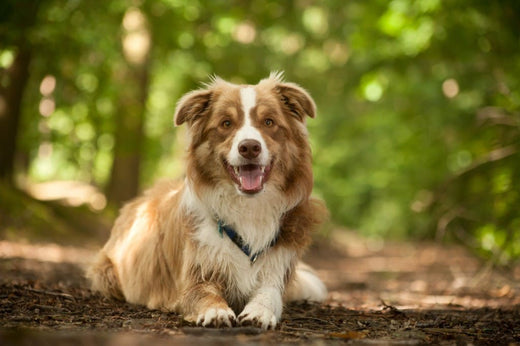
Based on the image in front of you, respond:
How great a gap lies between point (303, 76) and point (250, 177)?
12.0 m

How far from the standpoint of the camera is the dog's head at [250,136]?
5000 millimetres

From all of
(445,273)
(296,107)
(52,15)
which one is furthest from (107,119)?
(296,107)

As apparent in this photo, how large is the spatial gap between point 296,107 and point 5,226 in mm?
6764

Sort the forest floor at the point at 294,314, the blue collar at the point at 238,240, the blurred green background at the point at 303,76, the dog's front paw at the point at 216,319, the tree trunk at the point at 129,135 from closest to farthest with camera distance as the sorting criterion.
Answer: the forest floor at the point at 294,314, the dog's front paw at the point at 216,319, the blue collar at the point at 238,240, the blurred green background at the point at 303,76, the tree trunk at the point at 129,135

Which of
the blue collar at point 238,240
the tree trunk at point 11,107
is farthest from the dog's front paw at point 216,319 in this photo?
the tree trunk at point 11,107

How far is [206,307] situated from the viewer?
459 cm

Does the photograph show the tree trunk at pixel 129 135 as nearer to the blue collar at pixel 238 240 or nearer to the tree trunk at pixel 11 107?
the tree trunk at pixel 11 107

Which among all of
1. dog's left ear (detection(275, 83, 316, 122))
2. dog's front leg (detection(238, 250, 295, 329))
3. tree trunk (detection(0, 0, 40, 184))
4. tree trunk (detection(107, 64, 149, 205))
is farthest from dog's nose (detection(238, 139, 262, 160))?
tree trunk (detection(107, 64, 149, 205))

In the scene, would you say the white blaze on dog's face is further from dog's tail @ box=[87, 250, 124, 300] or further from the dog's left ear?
dog's tail @ box=[87, 250, 124, 300]

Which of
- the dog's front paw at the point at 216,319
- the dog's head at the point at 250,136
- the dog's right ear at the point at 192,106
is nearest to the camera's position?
the dog's front paw at the point at 216,319

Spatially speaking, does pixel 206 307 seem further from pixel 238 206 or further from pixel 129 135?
pixel 129 135

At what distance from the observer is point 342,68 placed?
1723 centimetres

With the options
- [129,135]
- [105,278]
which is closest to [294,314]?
[105,278]

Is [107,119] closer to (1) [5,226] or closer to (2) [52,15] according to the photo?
(1) [5,226]
